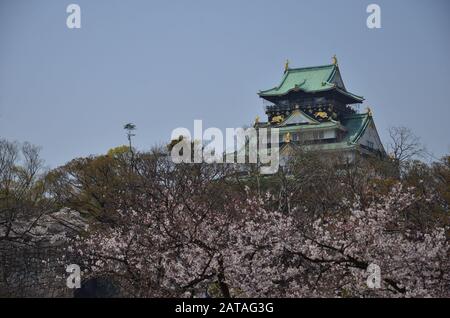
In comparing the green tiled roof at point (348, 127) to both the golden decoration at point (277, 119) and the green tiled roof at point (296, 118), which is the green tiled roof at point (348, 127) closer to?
the green tiled roof at point (296, 118)

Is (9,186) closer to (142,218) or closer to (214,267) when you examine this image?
(142,218)

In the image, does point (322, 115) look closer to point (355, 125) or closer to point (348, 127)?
point (348, 127)

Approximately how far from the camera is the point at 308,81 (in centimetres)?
5238

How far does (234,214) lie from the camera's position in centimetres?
1755

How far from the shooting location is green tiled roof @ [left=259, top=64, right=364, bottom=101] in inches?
2018

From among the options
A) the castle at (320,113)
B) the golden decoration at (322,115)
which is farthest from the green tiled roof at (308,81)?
the golden decoration at (322,115)

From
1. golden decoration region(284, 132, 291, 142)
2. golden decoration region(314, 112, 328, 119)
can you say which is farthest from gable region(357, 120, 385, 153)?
golden decoration region(284, 132, 291, 142)

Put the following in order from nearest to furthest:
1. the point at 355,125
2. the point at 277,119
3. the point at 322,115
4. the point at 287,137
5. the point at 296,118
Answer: the point at 287,137 → the point at 355,125 → the point at 322,115 → the point at 296,118 → the point at 277,119

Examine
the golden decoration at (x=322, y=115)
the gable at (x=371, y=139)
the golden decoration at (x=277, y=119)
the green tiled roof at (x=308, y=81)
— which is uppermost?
the green tiled roof at (x=308, y=81)

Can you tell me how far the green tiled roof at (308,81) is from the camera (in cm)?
5125

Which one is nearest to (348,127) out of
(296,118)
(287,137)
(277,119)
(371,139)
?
(371,139)
